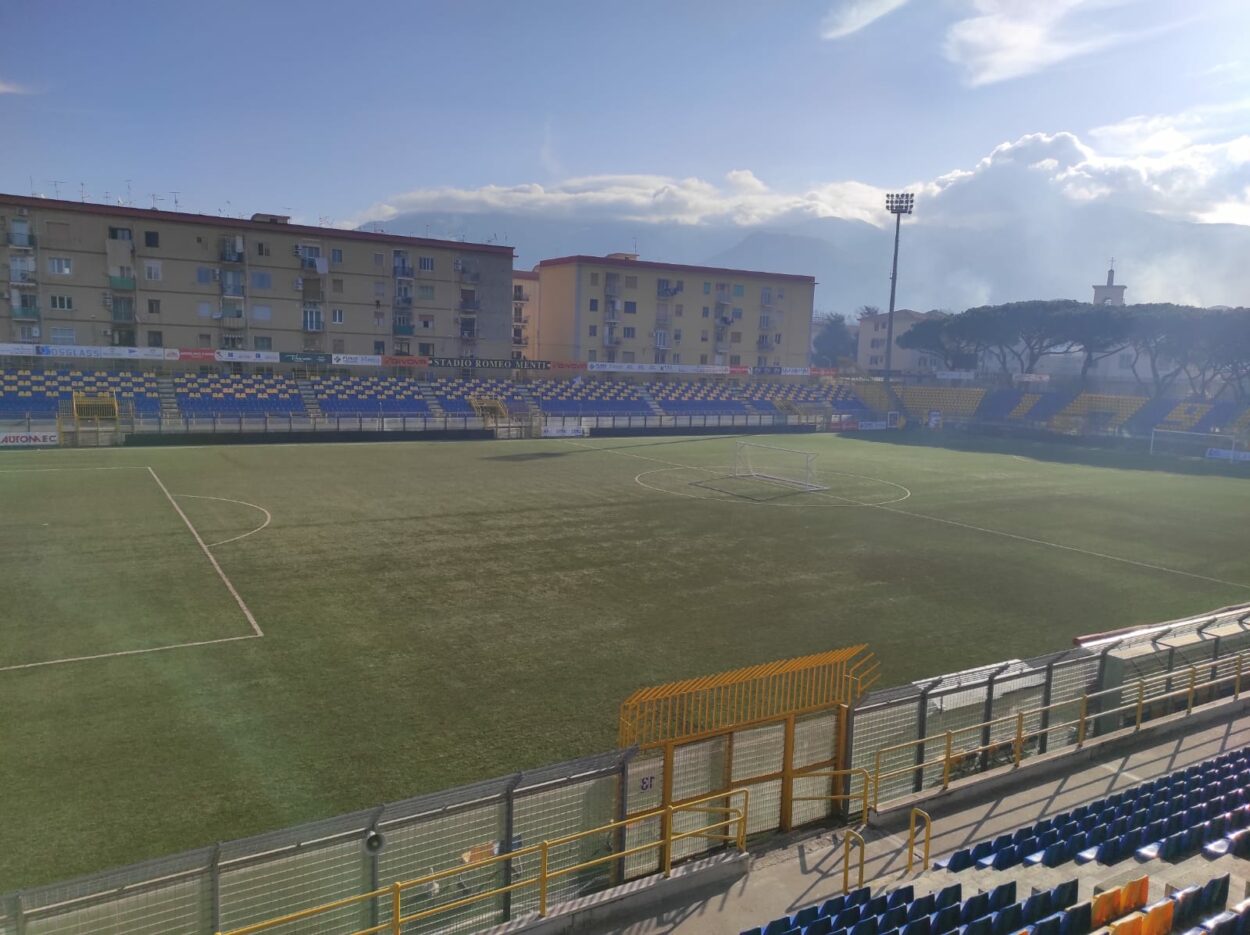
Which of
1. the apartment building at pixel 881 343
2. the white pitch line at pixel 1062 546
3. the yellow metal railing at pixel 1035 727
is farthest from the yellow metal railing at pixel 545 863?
the apartment building at pixel 881 343

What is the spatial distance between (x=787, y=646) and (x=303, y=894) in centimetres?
1149

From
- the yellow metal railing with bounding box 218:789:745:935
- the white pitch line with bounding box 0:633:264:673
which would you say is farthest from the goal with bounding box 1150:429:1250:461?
the white pitch line with bounding box 0:633:264:673

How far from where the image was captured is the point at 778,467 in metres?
44.9

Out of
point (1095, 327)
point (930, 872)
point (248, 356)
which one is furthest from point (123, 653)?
point (1095, 327)

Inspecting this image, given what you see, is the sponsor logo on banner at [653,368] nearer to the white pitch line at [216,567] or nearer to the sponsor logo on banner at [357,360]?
the sponsor logo on banner at [357,360]

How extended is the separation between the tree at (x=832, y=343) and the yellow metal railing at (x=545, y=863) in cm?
13599

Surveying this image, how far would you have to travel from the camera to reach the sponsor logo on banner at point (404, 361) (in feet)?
211

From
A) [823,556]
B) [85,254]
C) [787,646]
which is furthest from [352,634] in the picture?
[85,254]

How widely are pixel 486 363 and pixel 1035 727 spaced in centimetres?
5974

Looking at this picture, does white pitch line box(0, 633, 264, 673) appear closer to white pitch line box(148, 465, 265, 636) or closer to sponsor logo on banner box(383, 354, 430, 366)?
white pitch line box(148, 465, 265, 636)

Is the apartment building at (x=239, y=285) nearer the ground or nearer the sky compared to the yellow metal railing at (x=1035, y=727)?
nearer the sky

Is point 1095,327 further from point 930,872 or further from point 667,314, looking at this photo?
point 930,872

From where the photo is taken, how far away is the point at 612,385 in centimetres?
7662

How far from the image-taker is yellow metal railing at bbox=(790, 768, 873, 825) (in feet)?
31.5
